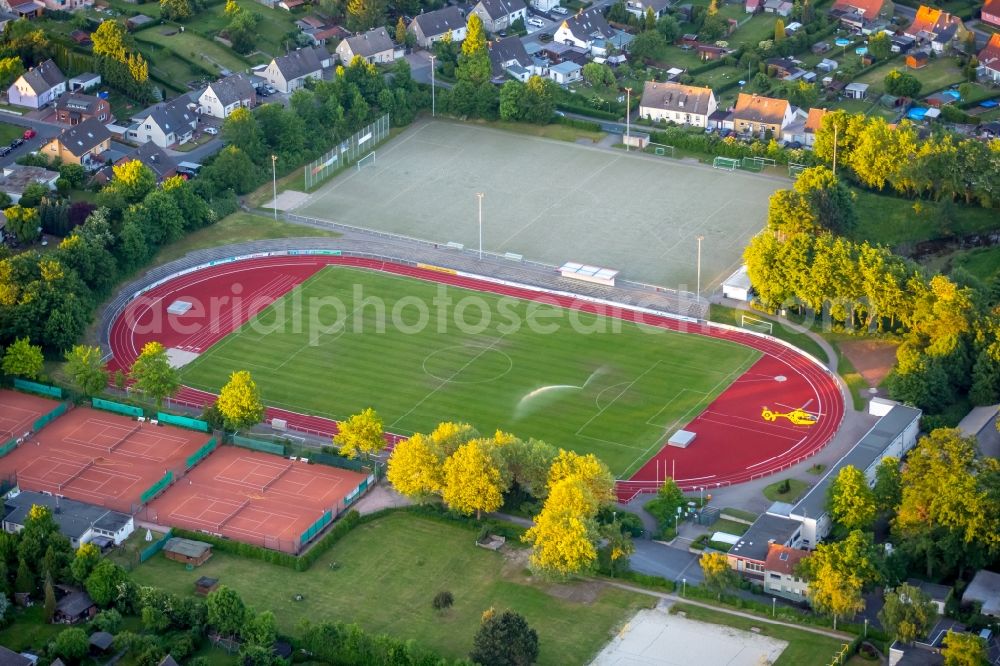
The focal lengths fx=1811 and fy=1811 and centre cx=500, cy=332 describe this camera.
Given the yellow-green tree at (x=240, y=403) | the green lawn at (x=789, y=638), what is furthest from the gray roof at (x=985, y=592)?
the yellow-green tree at (x=240, y=403)

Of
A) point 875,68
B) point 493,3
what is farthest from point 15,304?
point 875,68

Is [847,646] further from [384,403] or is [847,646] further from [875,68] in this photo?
[875,68]

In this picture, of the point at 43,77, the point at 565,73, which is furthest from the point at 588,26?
the point at 43,77

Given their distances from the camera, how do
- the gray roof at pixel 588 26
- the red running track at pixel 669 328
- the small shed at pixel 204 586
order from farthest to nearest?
the gray roof at pixel 588 26
the red running track at pixel 669 328
the small shed at pixel 204 586

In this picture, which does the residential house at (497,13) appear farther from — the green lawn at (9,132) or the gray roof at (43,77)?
the green lawn at (9,132)

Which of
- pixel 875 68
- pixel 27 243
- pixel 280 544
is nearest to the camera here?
pixel 280 544

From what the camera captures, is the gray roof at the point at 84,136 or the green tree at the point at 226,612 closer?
the green tree at the point at 226,612
